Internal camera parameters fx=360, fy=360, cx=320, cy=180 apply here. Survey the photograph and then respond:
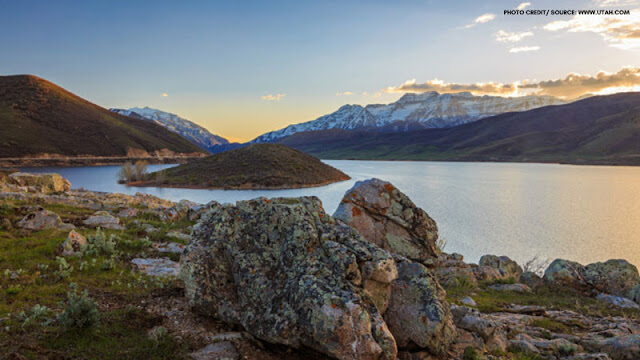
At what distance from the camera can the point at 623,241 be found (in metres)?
39.1

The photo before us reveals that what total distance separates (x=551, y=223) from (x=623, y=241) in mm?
9344

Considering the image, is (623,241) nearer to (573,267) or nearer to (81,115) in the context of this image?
(573,267)

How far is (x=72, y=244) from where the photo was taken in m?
11.8

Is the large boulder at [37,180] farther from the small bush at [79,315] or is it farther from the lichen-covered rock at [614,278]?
the lichen-covered rock at [614,278]

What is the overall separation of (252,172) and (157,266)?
87.1 m

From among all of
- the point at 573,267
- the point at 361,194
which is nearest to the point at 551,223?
the point at 573,267

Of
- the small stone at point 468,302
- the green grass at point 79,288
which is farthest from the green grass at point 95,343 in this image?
the small stone at point 468,302

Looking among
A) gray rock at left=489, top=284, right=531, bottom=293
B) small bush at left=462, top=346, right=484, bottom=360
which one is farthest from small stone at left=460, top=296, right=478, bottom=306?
small bush at left=462, top=346, right=484, bottom=360

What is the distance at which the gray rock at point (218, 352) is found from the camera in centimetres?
611

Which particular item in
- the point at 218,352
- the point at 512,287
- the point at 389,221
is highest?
the point at 389,221

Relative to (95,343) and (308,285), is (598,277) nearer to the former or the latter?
(308,285)

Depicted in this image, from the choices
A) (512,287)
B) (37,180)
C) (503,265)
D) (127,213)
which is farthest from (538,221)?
(37,180)

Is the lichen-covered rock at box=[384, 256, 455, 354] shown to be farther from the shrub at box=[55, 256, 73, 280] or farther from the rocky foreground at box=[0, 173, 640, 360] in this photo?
the shrub at box=[55, 256, 73, 280]

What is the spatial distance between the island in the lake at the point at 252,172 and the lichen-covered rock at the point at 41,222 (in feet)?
251
